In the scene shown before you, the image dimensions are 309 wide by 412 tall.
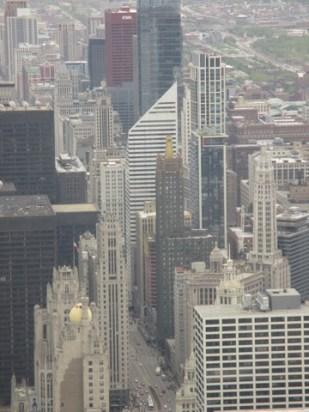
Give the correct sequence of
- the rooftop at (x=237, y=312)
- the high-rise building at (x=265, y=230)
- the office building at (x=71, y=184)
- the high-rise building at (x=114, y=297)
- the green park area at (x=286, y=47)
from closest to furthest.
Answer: the rooftop at (x=237, y=312), the high-rise building at (x=114, y=297), the high-rise building at (x=265, y=230), the office building at (x=71, y=184), the green park area at (x=286, y=47)

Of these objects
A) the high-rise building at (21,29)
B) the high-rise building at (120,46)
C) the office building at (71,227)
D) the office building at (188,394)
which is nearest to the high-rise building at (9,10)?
the high-rise building at (21,29)

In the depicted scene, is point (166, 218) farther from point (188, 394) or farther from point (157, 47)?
point (188, 394)

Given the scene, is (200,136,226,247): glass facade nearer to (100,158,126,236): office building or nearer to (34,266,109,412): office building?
(100,158,126,236): office building

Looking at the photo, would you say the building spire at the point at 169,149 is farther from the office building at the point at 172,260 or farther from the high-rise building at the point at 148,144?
the office building at the point at 172,260

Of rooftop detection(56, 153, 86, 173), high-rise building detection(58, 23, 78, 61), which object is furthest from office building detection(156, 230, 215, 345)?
high-rise building detection(58, 23, 78, 61)

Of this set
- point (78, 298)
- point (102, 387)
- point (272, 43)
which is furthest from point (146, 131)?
point (272, 43)

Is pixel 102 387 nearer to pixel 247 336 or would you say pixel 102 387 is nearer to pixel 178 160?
pixel 247 336

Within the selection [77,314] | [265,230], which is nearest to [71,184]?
[265,230]
